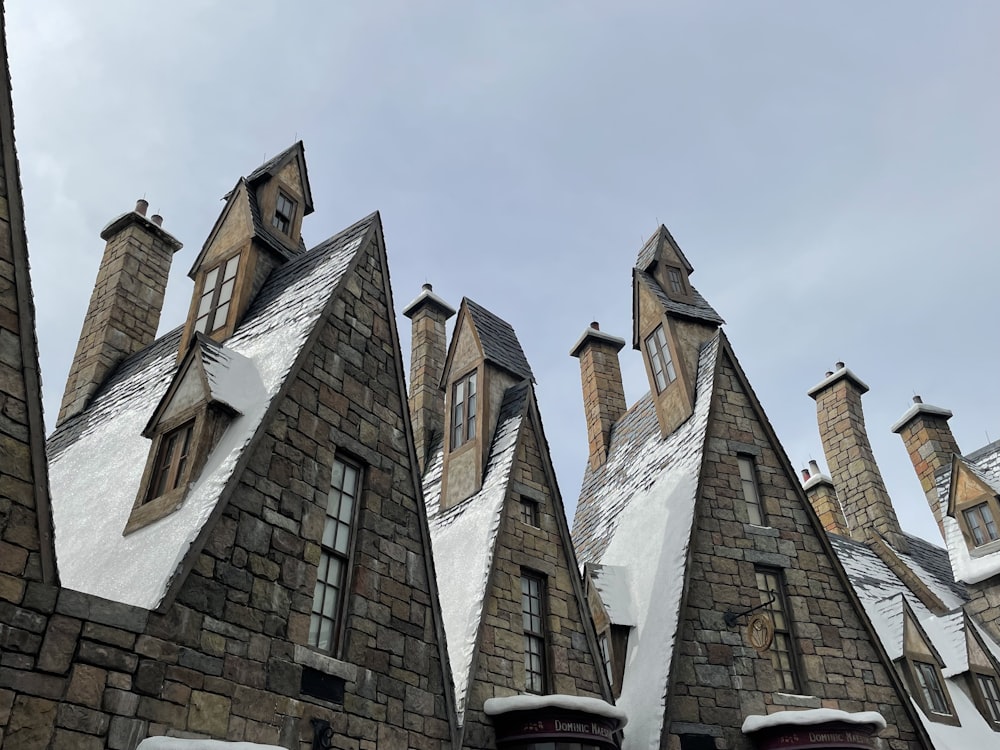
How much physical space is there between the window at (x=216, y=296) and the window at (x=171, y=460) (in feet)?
9.88

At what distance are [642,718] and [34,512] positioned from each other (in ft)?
26.8

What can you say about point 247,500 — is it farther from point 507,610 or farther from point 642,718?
point 642,718

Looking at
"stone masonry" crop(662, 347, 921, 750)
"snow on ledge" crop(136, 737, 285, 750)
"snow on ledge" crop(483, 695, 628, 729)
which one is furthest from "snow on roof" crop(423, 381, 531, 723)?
"snow on ledge" crop(136, 737, 285, 750)

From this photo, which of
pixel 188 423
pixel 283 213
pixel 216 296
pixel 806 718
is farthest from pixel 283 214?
pixel 806 718

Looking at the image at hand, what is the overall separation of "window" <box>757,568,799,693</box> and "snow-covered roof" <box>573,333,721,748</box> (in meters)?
1.44

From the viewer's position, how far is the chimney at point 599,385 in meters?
19.6

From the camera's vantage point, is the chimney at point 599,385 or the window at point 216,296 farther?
the chimney at point 599,385

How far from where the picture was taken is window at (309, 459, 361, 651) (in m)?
8.31

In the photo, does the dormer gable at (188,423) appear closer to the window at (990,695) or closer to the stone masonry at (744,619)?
Answer: the stone masonry at (744,619)

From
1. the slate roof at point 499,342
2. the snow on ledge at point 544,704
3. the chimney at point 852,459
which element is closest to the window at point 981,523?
the chimney at point 852,459

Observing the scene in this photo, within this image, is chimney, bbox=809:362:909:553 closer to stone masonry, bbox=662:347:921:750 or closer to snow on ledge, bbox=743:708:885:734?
stone masonry, bbox=662:347:921:750

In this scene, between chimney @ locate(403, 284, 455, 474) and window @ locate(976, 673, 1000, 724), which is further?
chimney @ locate(403, 284, 455, 474)

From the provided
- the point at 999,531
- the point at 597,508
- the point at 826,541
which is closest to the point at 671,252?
the point at 597,508

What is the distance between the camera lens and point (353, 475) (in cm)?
955
